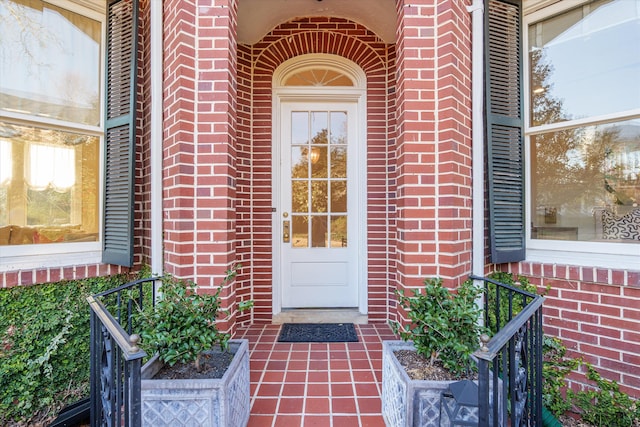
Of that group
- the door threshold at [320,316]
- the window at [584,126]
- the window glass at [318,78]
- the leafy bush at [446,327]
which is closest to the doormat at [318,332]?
the door threshold at [320,316]

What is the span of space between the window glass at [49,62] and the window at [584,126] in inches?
136

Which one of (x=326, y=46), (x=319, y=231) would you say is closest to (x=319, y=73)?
(x=326, y=46)

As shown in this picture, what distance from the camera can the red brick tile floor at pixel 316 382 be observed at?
1.70 metres

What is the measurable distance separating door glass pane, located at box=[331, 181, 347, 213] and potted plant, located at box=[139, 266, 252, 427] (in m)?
1.65

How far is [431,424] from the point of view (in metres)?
1.36

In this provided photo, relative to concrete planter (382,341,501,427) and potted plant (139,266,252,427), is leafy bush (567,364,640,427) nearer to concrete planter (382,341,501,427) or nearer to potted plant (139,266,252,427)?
concrete planter (382,341,501,427)

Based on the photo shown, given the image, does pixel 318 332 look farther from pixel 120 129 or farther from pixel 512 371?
pixel 120 129

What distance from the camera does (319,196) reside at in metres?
3.17

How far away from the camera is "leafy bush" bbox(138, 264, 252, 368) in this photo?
4.76 ft

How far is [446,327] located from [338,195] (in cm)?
190

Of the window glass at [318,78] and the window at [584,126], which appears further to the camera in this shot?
the window glass at [318,78]

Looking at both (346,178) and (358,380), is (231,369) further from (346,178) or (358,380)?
(346,178)

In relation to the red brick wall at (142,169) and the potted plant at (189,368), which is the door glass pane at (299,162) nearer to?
the red brick wall at (142,169)

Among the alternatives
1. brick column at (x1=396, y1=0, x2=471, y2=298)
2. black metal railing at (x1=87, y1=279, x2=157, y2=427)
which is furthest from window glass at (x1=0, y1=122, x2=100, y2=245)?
brick column at (x1=396, y1=0, x2=471, y2=298)
